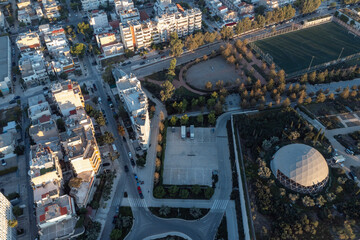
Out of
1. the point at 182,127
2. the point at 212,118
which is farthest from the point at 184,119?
the point at 212,118

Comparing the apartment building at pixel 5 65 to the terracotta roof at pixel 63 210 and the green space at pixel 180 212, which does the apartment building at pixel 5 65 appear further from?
the green space at pixel 180 212

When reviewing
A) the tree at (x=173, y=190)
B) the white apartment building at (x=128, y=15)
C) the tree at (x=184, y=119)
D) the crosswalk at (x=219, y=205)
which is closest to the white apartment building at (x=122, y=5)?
the white apartment building at (x=128, y=15)

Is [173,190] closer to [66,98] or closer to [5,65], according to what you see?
[66,98]

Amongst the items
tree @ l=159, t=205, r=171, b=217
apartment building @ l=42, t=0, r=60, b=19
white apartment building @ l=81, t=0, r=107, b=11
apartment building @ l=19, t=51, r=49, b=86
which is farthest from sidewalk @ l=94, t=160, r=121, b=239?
white apartment building @ l=81, t=0, r=107, b=11

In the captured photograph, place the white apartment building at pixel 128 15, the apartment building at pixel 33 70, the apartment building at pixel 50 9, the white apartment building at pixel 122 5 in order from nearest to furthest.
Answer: the apartment building at pixel 33 70 < the white apartment building at pixel 128 15 < the white apartment building at pixel 122 5 < the apartment building at pixel 50 9

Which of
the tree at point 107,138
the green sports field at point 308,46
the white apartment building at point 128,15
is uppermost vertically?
the white apartment building at point 128,15
